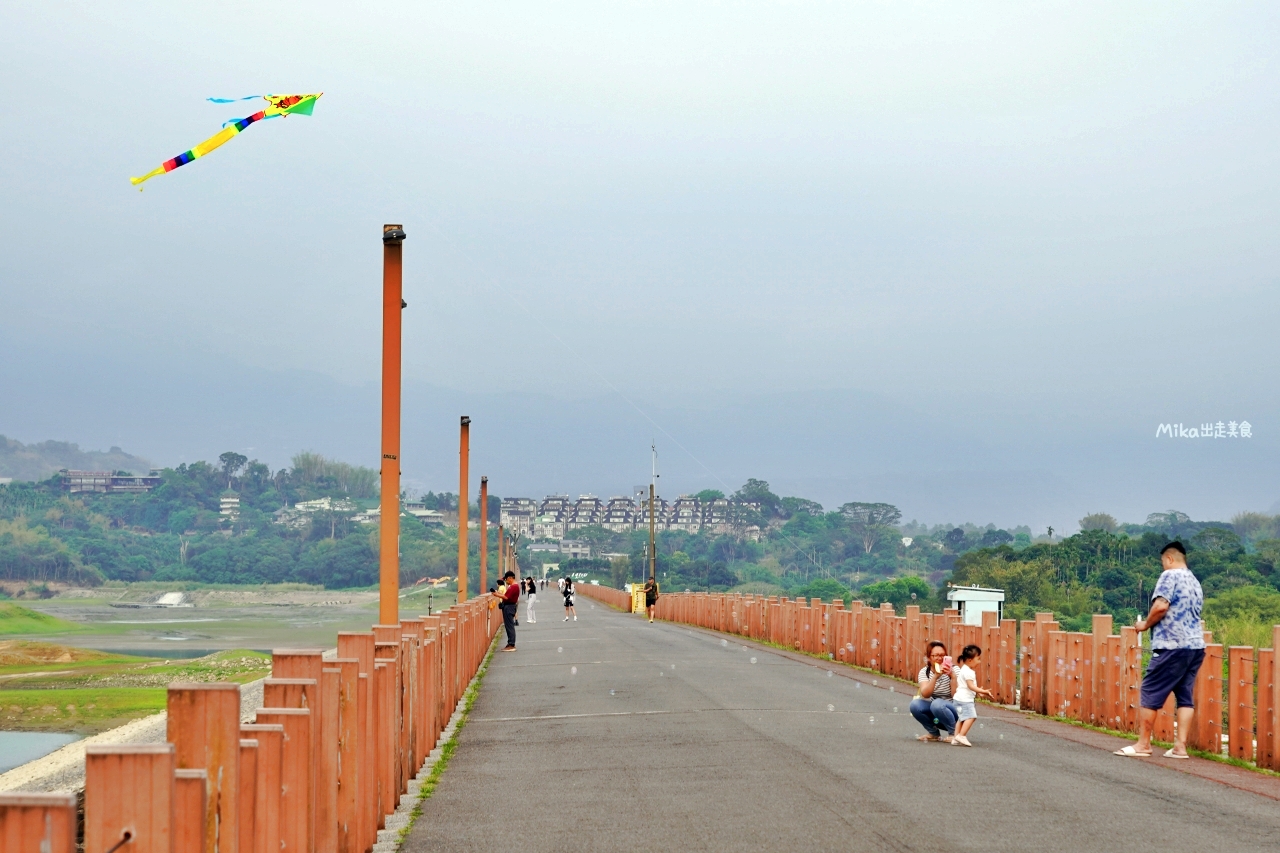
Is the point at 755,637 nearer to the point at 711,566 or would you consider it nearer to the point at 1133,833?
the point at 1133,833

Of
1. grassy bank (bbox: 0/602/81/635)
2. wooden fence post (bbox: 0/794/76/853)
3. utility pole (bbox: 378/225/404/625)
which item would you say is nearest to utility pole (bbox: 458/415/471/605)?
utility pole (bbox: 378/225/404/625)

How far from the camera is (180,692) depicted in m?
4.96

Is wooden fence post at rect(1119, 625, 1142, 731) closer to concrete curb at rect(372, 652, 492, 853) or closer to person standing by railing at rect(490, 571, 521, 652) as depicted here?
concrete curb at rect(372, 652, 492, 853)

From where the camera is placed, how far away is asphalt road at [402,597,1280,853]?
885cm

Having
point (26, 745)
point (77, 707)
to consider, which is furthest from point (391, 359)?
point (77, 707)

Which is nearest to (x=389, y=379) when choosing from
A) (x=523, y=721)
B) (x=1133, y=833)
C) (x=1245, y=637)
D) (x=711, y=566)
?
(x=523, y=721)

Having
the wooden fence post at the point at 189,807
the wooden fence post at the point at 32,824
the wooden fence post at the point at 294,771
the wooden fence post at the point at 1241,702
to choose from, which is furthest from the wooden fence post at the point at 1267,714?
the wooden fence post at the point at 32,824

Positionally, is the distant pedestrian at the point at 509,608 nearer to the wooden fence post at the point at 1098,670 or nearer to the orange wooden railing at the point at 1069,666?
the orange wooden railing at the point at 1069,666

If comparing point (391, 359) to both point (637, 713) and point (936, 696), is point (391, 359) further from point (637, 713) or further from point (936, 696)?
point (936, 696)

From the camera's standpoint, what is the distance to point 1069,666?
17.3 meters

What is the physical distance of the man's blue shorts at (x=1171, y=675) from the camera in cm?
1280

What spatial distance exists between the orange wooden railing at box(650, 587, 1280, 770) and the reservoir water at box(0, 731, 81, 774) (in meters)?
19.9

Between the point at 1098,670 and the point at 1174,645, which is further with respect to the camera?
the point at 1098,670

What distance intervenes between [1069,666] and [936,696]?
4.15 metres
